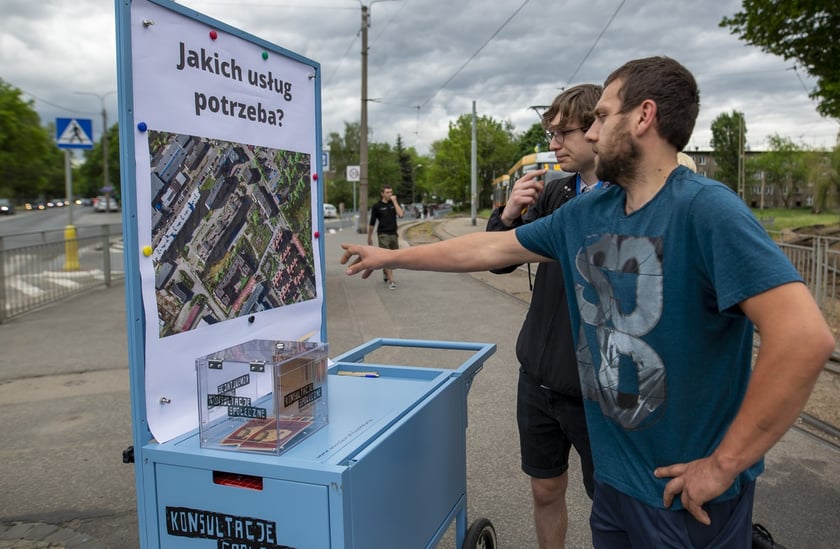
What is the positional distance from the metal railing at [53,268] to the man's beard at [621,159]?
31.1 feet

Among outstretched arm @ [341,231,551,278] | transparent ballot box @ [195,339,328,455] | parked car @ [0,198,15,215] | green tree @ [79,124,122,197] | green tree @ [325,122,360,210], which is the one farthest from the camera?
green tree @ [325,122,360,210]

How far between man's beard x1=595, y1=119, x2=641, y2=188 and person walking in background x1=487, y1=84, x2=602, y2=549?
→ 34.5 inches

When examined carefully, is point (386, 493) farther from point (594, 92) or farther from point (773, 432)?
point (594, 92)

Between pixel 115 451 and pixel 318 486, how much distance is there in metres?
3.49

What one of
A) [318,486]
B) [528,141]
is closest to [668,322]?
[318,486]

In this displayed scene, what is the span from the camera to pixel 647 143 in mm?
1619

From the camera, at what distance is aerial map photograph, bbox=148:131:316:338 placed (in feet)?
6.22

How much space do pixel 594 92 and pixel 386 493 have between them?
69.0 inches

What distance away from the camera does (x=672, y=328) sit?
1.54 meters

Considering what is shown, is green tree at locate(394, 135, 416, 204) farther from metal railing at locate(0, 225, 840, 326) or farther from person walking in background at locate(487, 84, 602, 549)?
person walking in background at locate(487, 84, 602, 549)

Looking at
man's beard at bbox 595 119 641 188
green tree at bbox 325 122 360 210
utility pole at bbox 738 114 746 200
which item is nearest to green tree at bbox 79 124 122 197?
green tree at bbox 325 122 360 210

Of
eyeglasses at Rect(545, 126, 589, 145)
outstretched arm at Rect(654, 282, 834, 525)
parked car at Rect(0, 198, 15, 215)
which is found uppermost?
parked car at Rect(0, 198, 15, 215)

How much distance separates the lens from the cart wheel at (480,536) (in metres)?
2.72

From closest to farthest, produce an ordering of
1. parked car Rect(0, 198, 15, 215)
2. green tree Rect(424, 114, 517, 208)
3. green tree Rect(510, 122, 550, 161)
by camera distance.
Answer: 1. parked car Rect(0, 198, 15, 215)
2. green tree Rect(424, 114, 517, 208)
3. green tree Rect(510, 122, 550, 161)
